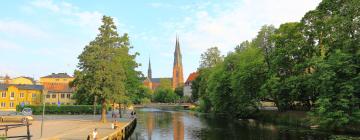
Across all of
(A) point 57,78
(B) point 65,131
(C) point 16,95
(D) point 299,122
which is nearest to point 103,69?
(B) point 65,131

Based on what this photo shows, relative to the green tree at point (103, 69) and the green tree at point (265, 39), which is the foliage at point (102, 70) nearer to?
the green tree at point (103, 69)

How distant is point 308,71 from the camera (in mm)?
52125

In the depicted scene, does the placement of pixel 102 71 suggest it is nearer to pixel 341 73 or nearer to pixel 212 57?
pixel 341 73

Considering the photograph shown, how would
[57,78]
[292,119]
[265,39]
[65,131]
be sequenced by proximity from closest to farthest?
[65,131], [292,119], [265,39], [57,78]

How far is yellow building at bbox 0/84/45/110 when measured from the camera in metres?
95.6

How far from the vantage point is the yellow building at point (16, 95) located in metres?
95.6

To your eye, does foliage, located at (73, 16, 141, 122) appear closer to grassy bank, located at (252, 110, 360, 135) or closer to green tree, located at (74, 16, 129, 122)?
green tree, located at (74, 16, 129, 122)

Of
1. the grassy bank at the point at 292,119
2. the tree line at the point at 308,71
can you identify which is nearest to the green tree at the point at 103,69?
the tree line at the point at 308,71

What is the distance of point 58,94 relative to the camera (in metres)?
119

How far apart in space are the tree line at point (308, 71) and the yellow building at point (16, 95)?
50.0 meters

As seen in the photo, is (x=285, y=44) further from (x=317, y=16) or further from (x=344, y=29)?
(x=344, y=29)

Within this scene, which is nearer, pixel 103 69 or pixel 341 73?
pixel 341 73

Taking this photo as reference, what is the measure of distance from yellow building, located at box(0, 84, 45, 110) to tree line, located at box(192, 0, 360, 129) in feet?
164

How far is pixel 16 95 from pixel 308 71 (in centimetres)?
7611
